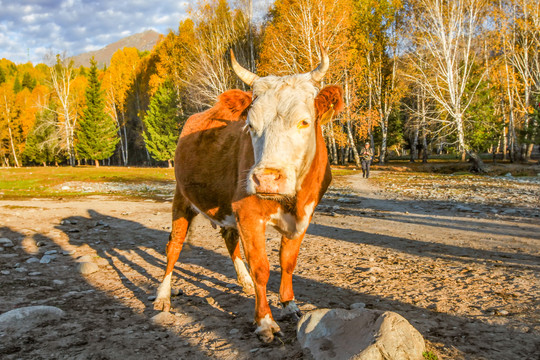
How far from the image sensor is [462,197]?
12.2 m

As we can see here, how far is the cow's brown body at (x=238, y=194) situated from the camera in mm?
3420

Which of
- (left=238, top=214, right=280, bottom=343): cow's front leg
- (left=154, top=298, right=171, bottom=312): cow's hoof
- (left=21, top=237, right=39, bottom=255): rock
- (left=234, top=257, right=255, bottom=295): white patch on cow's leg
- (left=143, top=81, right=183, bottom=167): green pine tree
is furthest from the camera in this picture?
(left=143, top=81, right=183, bottom=167): green pine tree

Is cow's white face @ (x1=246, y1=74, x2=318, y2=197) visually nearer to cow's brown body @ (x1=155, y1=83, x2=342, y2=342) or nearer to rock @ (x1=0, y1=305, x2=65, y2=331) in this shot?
cow's brown body @ (x1=155, y1=83, x2=342, y2=342)

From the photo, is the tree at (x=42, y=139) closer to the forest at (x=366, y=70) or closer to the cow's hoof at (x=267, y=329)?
the forest at (x=366, y=70)

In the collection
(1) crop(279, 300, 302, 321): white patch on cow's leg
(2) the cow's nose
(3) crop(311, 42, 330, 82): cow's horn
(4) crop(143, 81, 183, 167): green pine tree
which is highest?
(4) crop(143, 81, 183, 167): green pine tree

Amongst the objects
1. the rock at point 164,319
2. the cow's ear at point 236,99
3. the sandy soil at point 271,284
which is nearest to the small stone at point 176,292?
the sandy soil at point 271,284

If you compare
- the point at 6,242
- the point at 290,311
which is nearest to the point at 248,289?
the point at 290,311

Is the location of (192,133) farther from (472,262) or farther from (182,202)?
(472,262)

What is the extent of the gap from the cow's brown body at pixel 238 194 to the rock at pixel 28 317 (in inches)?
39.4

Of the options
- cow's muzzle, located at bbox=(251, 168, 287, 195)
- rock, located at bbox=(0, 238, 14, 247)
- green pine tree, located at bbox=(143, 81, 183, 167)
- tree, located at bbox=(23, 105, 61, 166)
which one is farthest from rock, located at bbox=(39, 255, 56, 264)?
tree, located at bbox=(23, 105, 61, 166)

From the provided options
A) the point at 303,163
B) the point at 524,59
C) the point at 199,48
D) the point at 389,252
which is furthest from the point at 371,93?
the point at 303,163

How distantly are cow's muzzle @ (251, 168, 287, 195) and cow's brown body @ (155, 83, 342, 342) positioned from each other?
18 cm

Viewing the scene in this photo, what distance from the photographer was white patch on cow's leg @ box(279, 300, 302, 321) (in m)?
3.55

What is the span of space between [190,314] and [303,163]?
1992 mm
